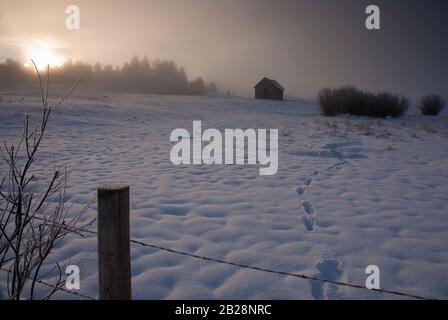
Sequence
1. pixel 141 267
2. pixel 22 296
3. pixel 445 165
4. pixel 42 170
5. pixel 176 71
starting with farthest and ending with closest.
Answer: pixel 176 71, pixel 445 165, pixel 42 170, pixel 141 267, pixel 22 296

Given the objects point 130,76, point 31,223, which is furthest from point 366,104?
point 130,76

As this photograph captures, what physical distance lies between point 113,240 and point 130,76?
76303mm

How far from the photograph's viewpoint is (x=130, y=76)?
7256cm

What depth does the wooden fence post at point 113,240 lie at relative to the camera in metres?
1.89

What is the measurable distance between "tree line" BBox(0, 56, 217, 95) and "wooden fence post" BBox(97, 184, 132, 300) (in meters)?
65.1

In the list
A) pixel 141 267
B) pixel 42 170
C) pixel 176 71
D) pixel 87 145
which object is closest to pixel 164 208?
pixel 141 267

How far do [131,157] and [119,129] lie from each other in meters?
6.28

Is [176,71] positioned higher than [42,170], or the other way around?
[176,71]

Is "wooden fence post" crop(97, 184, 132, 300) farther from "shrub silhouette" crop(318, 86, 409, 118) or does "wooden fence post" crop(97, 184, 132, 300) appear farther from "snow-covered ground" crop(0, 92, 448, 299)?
"shrub silhouette" crop(318, 86, 409, 118)

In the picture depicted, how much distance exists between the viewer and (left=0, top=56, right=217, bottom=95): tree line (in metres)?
64.4

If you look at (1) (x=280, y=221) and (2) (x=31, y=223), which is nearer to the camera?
(2) (x=31, y=223)

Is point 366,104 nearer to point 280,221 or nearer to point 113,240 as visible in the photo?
point 280,221

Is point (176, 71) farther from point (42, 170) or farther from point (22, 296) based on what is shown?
point (22, 296)
